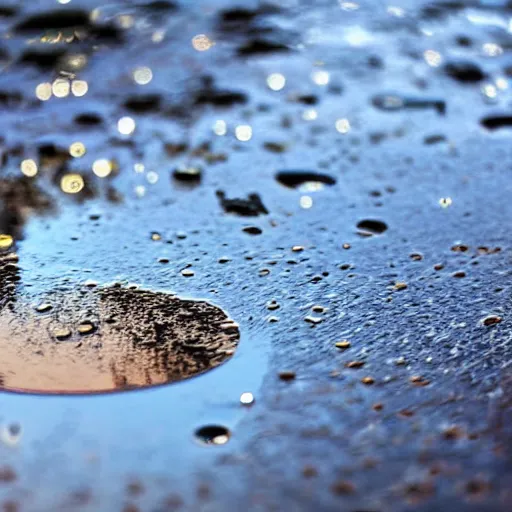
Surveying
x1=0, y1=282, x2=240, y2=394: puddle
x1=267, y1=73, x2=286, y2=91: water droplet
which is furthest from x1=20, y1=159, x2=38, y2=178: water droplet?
x1=267, y1=73, x2=286, y2=91: water droplet

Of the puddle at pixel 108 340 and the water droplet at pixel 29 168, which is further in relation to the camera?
the water droplet at pixel 29 168

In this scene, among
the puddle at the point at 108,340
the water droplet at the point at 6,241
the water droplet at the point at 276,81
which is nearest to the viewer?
the puddle at the point at 108,340

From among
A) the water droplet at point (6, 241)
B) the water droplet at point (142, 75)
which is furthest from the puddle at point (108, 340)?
the water droplet at point (142, 75)

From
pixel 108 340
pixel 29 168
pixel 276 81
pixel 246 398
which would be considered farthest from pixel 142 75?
pixel 246 398

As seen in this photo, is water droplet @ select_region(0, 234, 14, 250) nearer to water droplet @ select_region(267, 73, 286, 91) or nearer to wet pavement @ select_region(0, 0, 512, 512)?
wet pavement @ select_region(0, 0, 512, 512)

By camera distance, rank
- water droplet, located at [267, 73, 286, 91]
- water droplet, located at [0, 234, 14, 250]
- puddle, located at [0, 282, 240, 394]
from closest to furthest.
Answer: puddle, located at [0, 282, 240, 394], water droplet, located at [0, 234, 14, 250], water droplet, located at [267, 73, 286, 91]

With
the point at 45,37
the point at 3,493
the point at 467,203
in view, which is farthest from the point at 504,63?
the point at 3,493

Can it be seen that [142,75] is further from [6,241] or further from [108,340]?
[108,340]

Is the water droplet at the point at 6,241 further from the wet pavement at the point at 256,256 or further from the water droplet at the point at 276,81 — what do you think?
the water droplet at the point at 276,81

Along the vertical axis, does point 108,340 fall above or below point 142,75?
above
